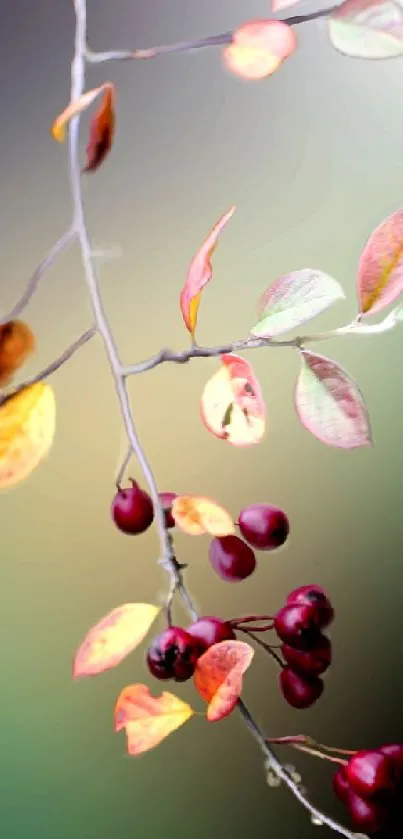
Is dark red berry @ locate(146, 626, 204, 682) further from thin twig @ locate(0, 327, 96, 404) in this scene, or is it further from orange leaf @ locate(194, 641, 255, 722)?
thin twig @ locate(0, 327, 96, 404)

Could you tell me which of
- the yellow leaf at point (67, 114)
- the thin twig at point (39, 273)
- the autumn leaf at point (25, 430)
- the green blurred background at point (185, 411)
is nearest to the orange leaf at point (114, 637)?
the green blurred background at point (185, 411)

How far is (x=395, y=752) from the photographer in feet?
1.51

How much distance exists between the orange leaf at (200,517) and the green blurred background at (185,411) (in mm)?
11

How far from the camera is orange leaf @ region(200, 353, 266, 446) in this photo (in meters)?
0.52

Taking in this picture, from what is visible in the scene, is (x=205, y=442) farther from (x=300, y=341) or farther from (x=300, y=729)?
(x=300, y=729)

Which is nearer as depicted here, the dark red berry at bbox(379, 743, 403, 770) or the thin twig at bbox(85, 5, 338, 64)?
the dark red berry at bbox(379, 743, 403, 770)

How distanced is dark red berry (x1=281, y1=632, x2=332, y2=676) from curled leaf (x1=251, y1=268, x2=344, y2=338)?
0.68ft

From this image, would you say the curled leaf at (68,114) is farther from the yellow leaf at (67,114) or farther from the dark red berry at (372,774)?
the dark red berry at (372,774)

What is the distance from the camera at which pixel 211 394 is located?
0.52 m

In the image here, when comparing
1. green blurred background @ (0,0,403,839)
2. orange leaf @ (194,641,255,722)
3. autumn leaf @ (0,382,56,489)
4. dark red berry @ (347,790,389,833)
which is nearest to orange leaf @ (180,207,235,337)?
green blurred background @ (0,0,403,839)

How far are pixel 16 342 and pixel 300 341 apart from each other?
199mm

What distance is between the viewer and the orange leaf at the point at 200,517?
0.50 metres

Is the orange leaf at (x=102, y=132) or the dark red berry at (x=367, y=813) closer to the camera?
the dark red berry at (x=367, y=813)

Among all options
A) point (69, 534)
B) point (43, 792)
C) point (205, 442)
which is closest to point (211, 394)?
point (205, 442)
